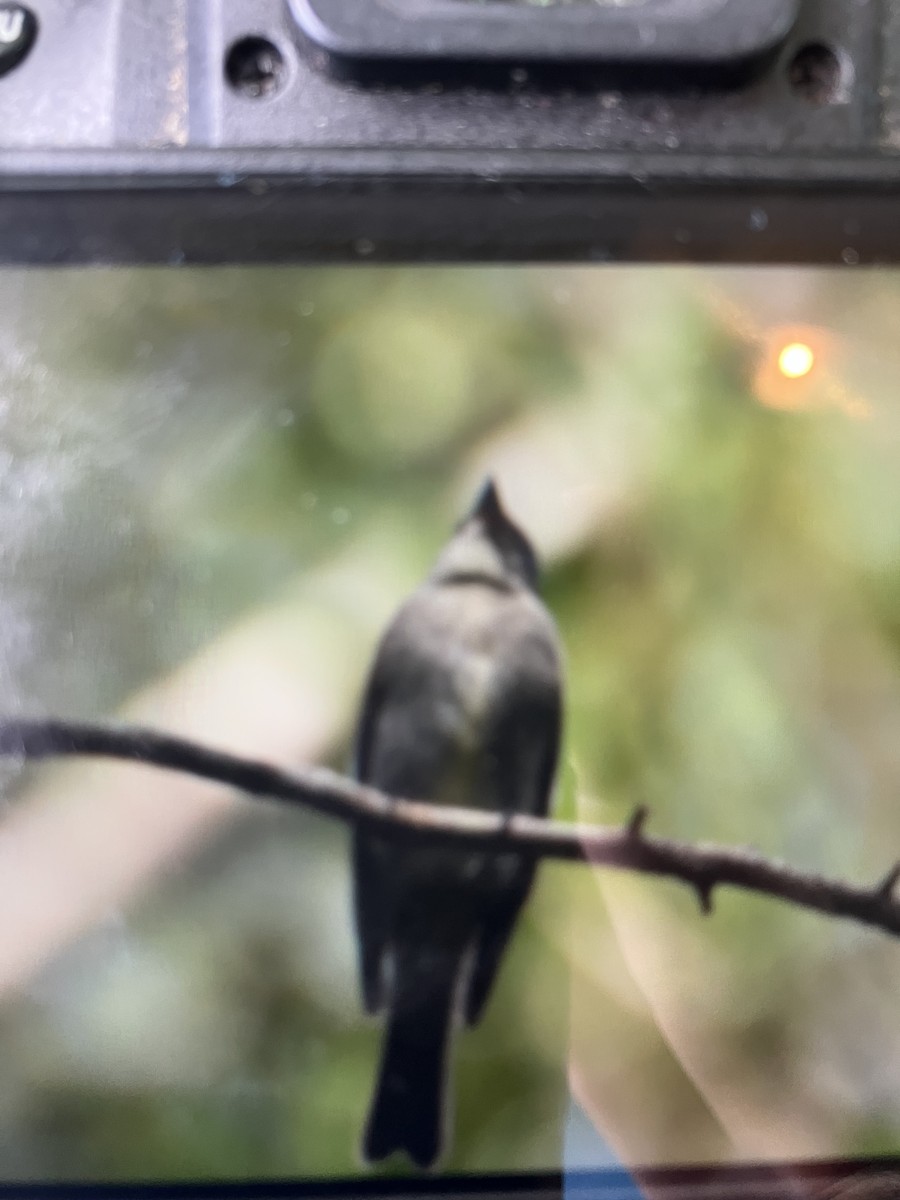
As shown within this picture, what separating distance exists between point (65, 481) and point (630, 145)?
0.71 feet

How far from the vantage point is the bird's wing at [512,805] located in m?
0.32

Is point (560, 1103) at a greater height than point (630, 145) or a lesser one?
lesser

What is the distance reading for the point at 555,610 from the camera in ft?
1.08

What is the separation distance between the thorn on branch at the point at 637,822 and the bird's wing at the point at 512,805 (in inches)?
1.1

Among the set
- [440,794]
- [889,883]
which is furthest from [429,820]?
[889,883]

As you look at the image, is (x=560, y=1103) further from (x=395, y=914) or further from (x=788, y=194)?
(x=788, y=194)

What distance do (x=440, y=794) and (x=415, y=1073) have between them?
0.09 metres

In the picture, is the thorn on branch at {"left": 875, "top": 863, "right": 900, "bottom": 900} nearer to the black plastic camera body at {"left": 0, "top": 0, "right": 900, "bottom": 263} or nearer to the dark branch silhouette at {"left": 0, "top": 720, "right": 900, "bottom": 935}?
the dark branch silhouette at {"left": 0, "top": 720, "right": 900, "bottom": 935}

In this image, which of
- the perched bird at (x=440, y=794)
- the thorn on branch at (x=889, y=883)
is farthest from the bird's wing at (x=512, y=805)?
the thorn on branch at (x=889, y=883)

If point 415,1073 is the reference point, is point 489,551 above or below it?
above

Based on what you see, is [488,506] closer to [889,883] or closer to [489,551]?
[489,551]

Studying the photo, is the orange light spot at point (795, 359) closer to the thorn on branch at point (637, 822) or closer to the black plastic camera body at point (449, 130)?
the black plastic camera body at point (449, 130)

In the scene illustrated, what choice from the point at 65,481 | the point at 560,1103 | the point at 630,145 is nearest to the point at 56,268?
the point at 65,481

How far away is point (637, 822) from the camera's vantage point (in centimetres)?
32
